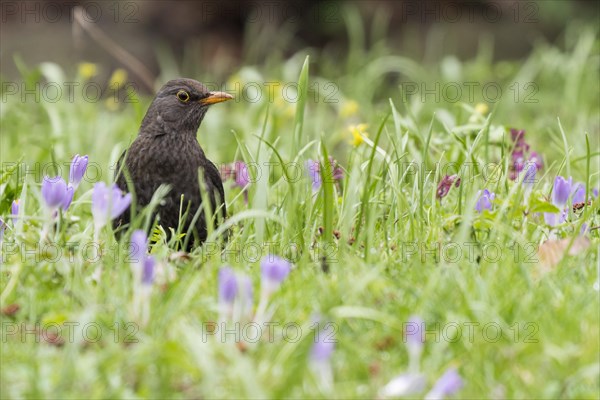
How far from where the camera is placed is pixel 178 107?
4734 mm

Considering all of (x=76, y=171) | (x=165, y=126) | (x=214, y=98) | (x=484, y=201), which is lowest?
(x=484, y=201)

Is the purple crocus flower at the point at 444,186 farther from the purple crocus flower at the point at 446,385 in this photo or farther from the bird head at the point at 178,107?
the purple crocus flower at the point at 446,385

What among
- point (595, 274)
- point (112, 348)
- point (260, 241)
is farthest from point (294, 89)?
point (112, 348)

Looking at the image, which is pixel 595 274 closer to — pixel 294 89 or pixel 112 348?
pixel 112 348

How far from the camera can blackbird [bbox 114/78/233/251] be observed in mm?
4336

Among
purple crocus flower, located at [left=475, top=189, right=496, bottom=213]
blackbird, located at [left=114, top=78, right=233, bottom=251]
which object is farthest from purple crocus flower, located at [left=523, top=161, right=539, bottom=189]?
blackbird, located at [left=114, top=78, right=233, bottom=251]

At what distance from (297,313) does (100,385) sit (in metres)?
0.63

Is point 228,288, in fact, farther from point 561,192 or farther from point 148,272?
point 561,192

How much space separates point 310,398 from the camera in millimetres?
2510

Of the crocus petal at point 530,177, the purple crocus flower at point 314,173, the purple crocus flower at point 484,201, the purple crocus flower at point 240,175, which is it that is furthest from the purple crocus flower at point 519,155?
the purple crocus flower at point 240,175

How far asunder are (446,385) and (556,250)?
1174 mm

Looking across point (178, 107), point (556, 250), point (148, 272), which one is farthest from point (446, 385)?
point (178, 107)

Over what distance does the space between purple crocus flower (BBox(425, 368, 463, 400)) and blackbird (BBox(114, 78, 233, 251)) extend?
1.80 meters

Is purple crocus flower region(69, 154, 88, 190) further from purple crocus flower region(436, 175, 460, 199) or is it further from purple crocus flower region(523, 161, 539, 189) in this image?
purple crocus flower region(523, 161, 539, 189)
